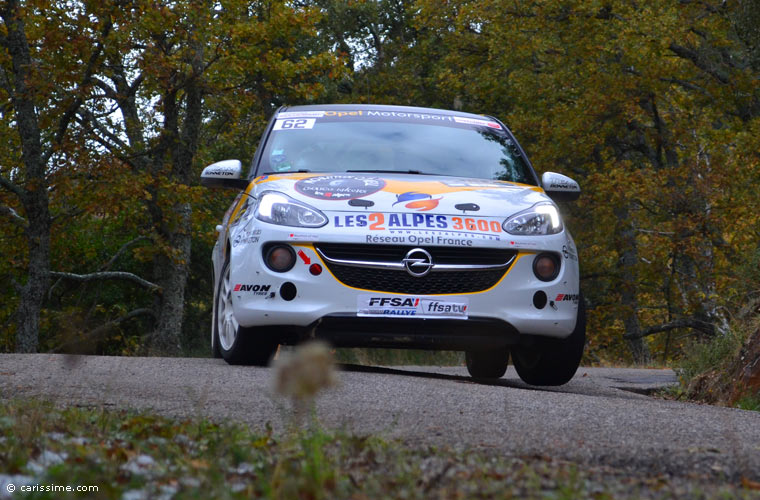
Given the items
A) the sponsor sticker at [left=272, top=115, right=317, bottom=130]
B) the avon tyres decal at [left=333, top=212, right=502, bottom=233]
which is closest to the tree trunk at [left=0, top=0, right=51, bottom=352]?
the sponsor sticker at [left=272, top=115, right=317, bottom=130]

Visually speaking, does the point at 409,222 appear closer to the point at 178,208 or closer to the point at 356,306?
the point at 356,306

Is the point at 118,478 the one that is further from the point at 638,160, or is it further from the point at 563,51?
the point at 638,160

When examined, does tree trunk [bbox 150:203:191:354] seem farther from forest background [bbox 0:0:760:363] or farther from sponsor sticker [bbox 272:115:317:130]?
sponsor sticker [bbox 272:115:317:130]

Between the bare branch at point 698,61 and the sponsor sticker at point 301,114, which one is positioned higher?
the bare branch at point 698,61

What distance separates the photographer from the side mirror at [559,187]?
8.23 m

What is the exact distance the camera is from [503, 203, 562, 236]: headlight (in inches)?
282

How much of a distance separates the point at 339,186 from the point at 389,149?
105cm

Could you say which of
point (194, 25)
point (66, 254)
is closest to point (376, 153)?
point (194, 25)

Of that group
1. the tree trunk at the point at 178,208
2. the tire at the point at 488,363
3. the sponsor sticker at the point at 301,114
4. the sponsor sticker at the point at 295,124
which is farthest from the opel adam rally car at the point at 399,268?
the tree trunk at the point at 178,208

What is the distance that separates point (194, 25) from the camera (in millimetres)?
21406

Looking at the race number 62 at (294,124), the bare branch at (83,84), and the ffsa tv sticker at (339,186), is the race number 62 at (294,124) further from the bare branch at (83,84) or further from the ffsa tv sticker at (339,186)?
the bare branch at (83,84)

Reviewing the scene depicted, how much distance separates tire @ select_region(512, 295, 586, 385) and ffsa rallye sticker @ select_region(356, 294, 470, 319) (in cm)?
72

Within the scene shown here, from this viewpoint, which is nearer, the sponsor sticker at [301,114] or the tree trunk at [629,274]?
the sponsor sticker at [301,114]

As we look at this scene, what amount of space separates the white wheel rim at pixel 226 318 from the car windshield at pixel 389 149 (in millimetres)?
846
